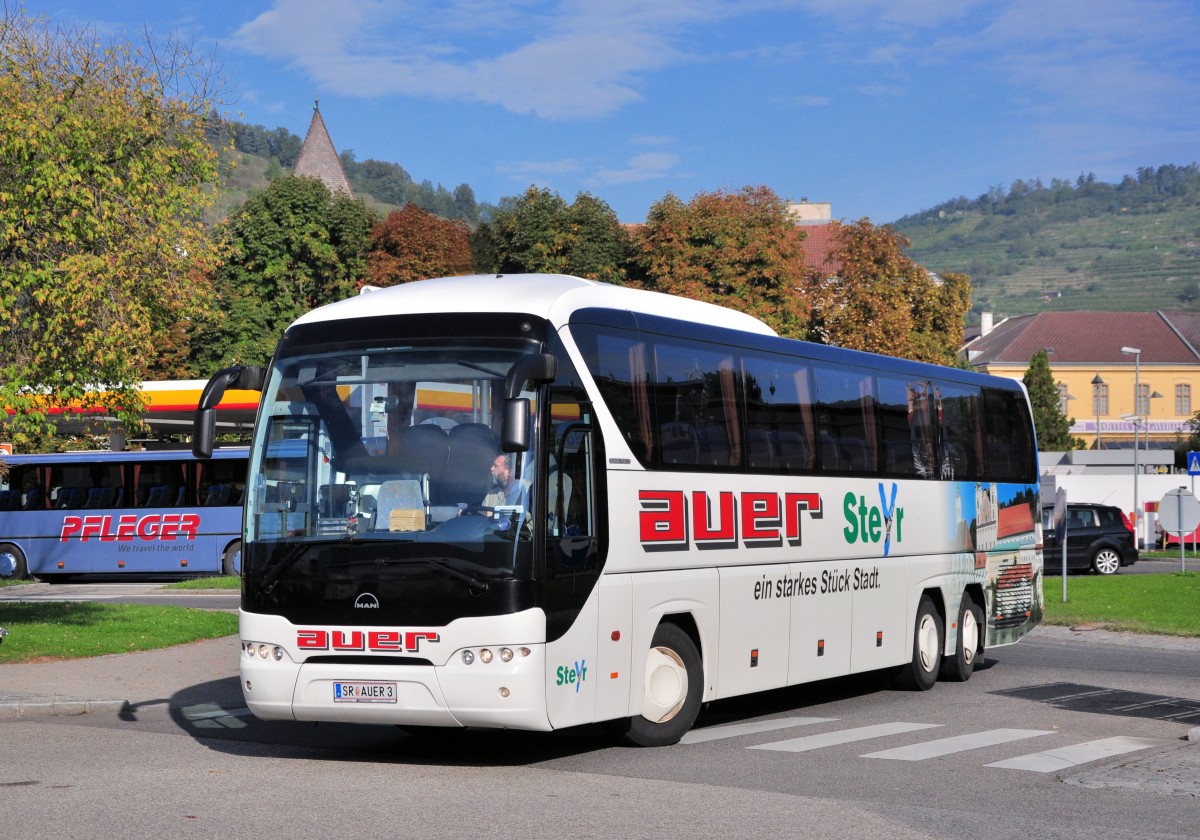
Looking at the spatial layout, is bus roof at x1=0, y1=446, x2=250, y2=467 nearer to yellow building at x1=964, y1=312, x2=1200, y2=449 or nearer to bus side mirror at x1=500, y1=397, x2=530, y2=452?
bus side mirror at x1=500, y1=397, x2=530, y2=452

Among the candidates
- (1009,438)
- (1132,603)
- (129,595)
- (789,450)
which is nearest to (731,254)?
(129,595)

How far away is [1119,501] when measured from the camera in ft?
182

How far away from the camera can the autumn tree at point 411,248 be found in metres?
68.4

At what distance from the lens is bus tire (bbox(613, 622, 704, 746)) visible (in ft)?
37.6

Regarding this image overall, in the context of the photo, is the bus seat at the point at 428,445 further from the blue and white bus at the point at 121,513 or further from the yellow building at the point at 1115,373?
the yellow building at the point at 1115,373

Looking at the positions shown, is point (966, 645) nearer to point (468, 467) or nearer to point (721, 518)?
point (721, 518)

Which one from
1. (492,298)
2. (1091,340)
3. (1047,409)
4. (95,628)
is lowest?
(95,628)

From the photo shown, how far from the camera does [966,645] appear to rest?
676 inches

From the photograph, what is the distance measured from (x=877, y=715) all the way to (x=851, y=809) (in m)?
5.29

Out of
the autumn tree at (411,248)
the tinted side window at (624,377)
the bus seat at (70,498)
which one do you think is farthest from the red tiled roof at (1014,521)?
the autumn tree at (411,248)

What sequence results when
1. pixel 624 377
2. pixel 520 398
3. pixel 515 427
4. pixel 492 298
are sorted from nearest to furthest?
pixel 515 427 < pixel 520 398 < pixel 492 298 < pixel 624 377

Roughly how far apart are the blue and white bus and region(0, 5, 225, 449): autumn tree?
690 inches

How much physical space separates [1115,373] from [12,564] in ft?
301

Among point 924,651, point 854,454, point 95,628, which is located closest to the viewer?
point 854,454
